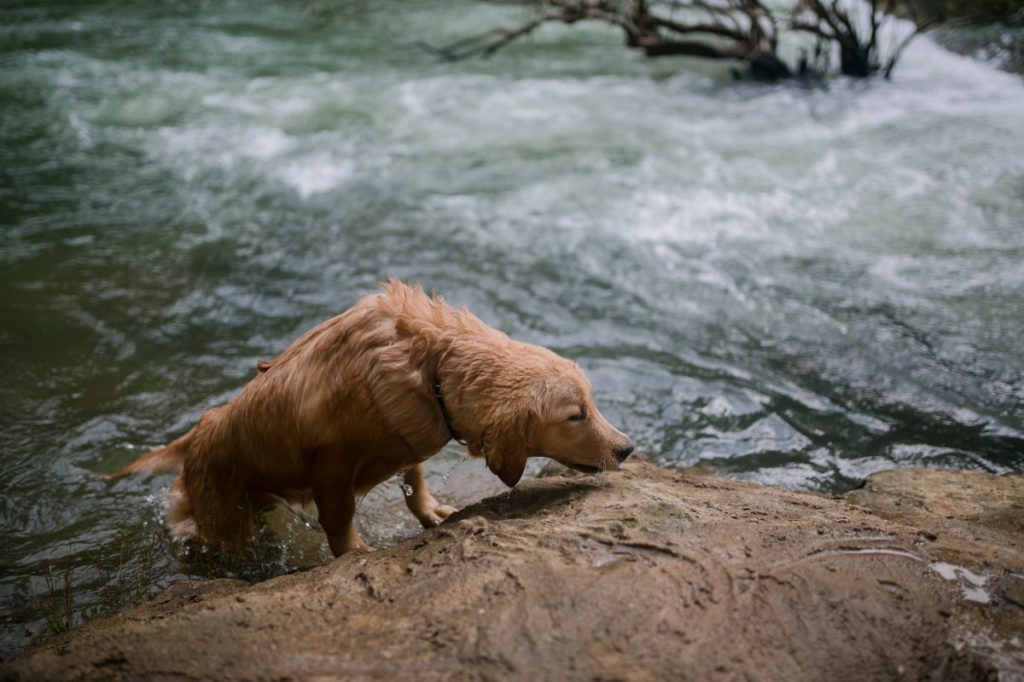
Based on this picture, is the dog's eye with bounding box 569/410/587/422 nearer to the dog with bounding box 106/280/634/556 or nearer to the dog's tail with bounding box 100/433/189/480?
the dog with bounding box 106/280/634/556

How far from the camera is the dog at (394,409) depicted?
12.9 ft

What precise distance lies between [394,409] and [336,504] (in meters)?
0.65

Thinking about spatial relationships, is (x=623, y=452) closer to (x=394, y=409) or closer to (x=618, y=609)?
(x=394, y=409)

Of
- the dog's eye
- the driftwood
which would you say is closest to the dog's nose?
the dog's eye

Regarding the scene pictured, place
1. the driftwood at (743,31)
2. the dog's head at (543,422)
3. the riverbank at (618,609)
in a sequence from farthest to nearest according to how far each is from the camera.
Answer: the driftwood at (743,31) → the dog's head at (543,422) → the riverbank at (618,609)

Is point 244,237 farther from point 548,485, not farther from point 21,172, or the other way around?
point 548,485

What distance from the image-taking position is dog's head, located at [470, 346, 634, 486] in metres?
3.90

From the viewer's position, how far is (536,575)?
312 cm

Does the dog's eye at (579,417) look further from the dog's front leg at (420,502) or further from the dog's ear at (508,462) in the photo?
the dog's front leg at (420,502)

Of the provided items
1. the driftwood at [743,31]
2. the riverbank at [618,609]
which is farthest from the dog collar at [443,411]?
the driftwood at [743,31]

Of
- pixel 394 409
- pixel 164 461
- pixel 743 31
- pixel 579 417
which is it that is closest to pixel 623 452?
pixel 579 417

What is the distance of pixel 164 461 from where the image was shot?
16.0ft

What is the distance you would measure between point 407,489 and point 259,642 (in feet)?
6.21

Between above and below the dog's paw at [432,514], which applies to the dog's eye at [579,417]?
above
